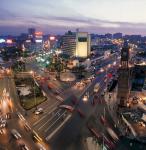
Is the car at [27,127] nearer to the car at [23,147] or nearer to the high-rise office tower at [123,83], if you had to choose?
the car at [23,147]

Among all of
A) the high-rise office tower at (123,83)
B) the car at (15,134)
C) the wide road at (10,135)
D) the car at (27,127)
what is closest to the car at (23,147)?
the wide road at (10,135)

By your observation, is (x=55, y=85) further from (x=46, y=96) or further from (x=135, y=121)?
(x=135, y=121)

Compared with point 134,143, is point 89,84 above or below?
below

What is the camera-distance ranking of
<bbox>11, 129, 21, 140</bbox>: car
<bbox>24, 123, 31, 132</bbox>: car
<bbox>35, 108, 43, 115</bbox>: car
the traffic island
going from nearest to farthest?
<bbox>11, 129, 21, 140</bbox>: car, <bbox>24, 123, 31, 132</bbox>: car, <bbox>35, 108, 43, 115</bbox>: car, the traffic island

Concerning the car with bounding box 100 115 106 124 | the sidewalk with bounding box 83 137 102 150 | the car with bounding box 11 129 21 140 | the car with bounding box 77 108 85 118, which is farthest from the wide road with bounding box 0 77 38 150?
the car with bounding box 100 115 106 124

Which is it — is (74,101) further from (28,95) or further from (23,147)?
(23,147)

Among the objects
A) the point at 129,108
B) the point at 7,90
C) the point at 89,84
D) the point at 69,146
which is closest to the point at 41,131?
the point at 69,146

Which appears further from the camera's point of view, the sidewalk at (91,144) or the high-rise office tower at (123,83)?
the high-rise office tower at (123,83)

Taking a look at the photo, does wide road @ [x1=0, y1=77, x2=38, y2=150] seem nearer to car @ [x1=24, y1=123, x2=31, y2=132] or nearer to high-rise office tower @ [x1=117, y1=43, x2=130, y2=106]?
car @ [x1=24, y1=123, x2=31, y2=132]

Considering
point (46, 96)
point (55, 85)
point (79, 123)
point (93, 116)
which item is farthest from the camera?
point (55, 85)

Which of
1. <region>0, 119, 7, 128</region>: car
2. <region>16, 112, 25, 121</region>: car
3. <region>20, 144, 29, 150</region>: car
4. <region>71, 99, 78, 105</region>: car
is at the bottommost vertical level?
<region>71, 99, 78, 105</region>: car

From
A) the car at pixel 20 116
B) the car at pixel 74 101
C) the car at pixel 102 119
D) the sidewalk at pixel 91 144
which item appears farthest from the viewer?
the car at pixel 74 101
